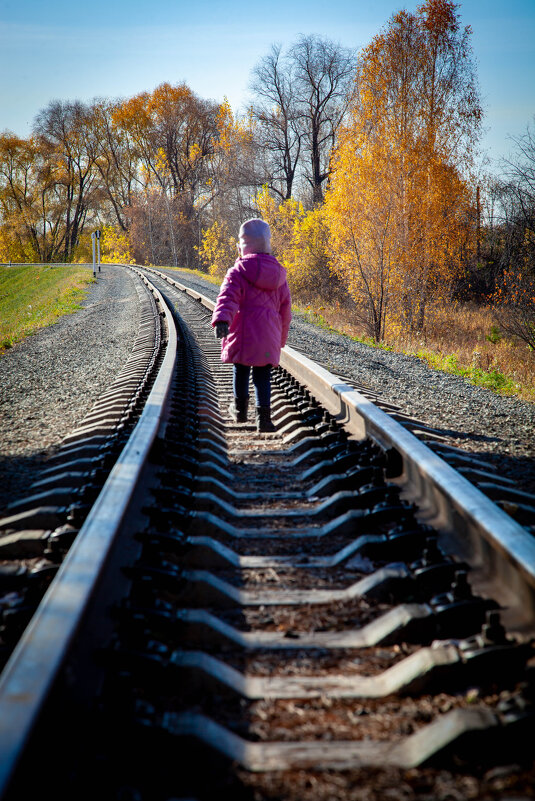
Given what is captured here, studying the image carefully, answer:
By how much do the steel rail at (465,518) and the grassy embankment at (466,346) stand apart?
148 inches

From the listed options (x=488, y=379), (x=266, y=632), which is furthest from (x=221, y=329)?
(x=488, y=379)

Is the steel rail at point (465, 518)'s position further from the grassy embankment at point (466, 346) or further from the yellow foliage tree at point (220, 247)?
the yellow foliage tree at point (220, 247)

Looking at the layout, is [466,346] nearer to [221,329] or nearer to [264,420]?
[264,420]

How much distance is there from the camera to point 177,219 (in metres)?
49.6

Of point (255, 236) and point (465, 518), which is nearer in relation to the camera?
point (465, 518)

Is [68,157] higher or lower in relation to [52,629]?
higher

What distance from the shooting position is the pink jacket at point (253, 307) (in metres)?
4.43

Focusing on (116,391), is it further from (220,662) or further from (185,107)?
(185,107)

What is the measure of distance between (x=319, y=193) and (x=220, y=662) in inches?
1489

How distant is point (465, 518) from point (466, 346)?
518 inches

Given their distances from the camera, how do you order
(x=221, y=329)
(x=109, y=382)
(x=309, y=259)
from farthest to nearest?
(x=309, y=259) < (x=109, y=382) < (x=221, y=329)

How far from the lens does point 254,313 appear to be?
4.56 m

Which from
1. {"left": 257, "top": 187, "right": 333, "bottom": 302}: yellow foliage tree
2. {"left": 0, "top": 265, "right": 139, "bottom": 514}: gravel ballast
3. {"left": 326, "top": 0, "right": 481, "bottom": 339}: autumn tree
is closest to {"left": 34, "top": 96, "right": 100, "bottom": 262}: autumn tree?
{"left": 257, "top": 187, "right": 333, "bottom": 302}: yellow foliage tree

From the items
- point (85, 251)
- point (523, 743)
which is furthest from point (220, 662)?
point (85, 251)
